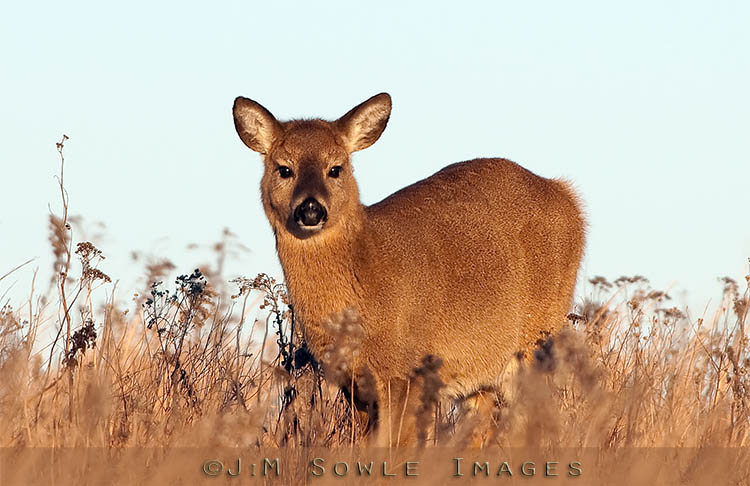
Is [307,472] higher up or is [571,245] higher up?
[571,245]

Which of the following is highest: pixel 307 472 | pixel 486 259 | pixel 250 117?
pixel 250 117

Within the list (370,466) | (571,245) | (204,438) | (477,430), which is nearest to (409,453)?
(370,466)

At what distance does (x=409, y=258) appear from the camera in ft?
28.5

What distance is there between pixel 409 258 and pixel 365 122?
1.17 m

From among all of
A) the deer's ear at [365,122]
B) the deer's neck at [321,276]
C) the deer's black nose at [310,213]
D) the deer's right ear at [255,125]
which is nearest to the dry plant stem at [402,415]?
the deer's neck at [321,276]

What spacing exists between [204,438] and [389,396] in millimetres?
2151

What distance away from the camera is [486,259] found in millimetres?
9445

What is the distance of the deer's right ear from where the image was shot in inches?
355

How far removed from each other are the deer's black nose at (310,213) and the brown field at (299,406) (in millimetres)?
950

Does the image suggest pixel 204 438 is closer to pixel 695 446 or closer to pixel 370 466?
pixel 370 466

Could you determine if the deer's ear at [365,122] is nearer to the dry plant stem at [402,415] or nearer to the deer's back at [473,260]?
the deer's back at [473,260]

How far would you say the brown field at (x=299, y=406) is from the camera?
242 inches

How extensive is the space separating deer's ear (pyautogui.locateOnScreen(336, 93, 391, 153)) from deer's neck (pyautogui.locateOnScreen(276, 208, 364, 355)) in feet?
2.68

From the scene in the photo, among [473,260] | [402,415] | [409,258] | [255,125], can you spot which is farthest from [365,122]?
[402,415]
